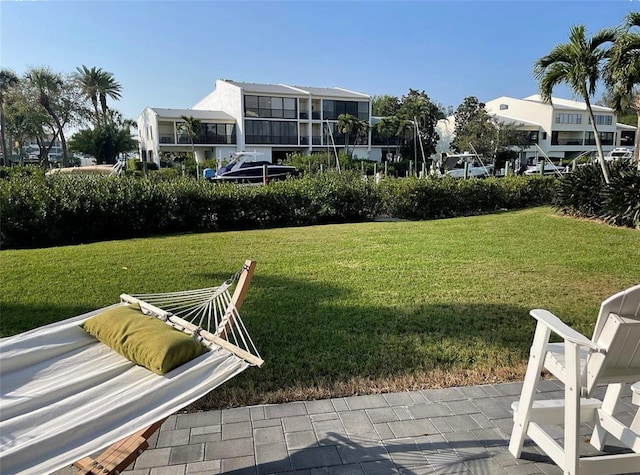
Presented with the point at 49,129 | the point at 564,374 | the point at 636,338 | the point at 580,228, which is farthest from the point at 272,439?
the point at 49,129

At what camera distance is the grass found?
340cm

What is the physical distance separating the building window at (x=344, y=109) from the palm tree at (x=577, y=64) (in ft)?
104

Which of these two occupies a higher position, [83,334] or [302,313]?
[83,334]

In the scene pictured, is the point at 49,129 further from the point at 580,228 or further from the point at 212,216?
the point at 580,228

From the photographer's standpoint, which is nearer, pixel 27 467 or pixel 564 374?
pixel 27 467

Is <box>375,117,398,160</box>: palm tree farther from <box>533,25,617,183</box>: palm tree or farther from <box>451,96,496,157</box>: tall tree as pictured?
<box>533,25,617,183</box>: palm tree

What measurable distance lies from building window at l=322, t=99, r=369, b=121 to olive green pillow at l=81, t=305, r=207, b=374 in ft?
134

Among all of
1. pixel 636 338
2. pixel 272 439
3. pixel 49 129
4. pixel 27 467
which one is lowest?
pixel 272 439

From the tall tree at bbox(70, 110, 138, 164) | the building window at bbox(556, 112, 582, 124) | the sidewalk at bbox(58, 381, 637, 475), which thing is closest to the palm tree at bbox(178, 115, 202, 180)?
the tall tree at bbox(70, 110, 138, 164)

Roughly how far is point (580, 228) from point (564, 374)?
348 inches

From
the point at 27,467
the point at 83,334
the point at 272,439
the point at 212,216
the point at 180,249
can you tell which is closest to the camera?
the point at 27,467

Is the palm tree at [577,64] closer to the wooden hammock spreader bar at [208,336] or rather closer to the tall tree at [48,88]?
the wooden hammock spreader bar at [208,336]

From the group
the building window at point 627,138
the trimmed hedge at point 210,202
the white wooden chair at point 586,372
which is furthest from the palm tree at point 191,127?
the building window at point 627,138

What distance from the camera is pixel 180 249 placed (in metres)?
7.67
